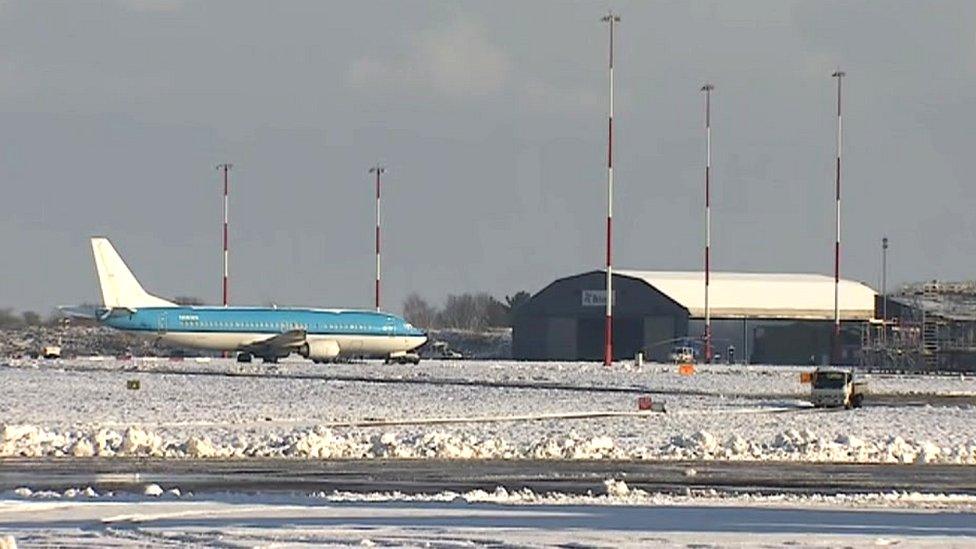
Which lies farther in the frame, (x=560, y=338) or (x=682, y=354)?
(x=560, y=338)

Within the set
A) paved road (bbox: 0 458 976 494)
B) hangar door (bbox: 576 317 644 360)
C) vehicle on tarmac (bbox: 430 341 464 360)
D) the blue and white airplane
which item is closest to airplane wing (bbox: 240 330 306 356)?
the blue and white airplane

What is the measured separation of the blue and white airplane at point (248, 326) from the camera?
94812 mm

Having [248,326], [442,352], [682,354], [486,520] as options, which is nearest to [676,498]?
[486,520]

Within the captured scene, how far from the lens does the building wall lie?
125 meters

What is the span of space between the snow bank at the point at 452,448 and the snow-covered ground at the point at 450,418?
0.04 metres

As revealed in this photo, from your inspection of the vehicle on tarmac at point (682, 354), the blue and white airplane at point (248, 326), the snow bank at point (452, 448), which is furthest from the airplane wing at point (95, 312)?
the snow bank at point (452, 448)

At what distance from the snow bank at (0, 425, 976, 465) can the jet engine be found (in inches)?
2453

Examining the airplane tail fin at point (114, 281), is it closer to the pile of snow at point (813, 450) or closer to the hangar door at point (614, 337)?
the hangar door at point (614, 337)

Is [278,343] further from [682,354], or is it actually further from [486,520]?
[486,520]

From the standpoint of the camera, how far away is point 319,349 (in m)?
98.4

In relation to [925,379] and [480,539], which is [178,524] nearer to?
[480,539]

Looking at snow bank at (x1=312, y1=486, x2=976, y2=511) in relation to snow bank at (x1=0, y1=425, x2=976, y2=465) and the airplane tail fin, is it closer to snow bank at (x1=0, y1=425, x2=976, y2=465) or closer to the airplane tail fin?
snow bank at (x1=0, y1=425, x2=976, y2=465)

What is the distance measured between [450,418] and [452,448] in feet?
37.7

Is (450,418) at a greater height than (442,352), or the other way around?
(442,352)
